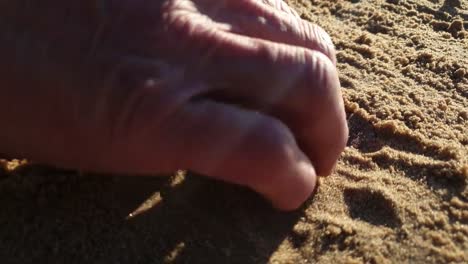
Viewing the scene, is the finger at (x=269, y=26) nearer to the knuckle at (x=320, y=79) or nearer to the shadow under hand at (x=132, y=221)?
the knuckle at (x=320, y=79)

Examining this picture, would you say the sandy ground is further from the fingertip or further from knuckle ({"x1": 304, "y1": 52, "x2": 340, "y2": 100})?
knuckle ({"x1": 304, "y1": 52, "x2": 340, "y2": 100})

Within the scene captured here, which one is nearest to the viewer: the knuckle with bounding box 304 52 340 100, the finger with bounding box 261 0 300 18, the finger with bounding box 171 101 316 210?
the finger with bounding box 171 101 316 210

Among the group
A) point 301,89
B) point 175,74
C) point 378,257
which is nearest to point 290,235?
point 378,257

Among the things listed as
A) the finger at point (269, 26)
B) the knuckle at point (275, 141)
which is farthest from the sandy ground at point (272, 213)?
the finger at point (269, 26)

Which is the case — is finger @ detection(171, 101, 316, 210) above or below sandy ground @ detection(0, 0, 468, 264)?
above

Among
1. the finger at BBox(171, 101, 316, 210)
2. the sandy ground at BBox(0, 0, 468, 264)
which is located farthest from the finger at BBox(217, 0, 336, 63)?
the sandy ground at BBox(0, 0, 468, 264)

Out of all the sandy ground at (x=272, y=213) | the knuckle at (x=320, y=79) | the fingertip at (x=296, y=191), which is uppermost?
the knuckle at (x=320, y=79)

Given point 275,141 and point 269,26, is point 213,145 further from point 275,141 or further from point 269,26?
point 269,26

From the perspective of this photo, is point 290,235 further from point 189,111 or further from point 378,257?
point 189,111
